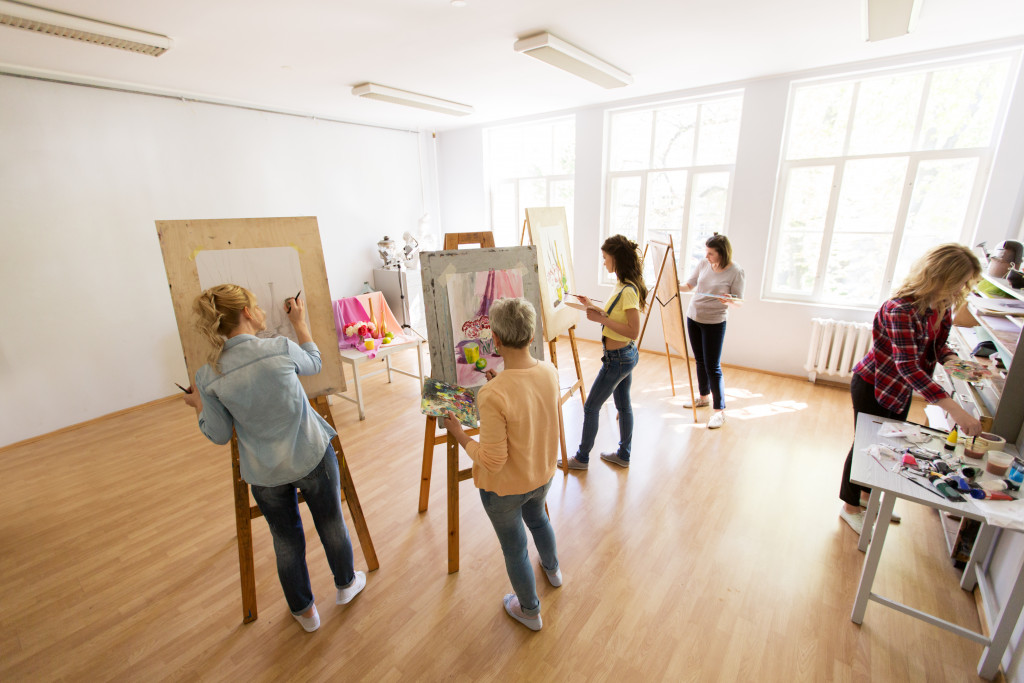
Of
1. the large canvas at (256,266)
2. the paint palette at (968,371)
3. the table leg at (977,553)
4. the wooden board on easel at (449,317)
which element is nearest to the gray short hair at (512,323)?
the wooden board on easel at (449,317)

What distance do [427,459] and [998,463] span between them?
2.47 meters

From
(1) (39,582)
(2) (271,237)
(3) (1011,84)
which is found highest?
(3) (1011,84)

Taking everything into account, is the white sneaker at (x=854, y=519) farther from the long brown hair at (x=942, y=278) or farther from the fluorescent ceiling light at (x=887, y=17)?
the fluorescent ceiling light at (x=887, y=17)

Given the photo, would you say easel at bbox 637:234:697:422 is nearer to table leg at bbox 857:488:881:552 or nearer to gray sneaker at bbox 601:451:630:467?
gray sneaker at bbox 601:451:630:467

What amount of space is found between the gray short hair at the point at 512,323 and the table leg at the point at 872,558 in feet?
4.95

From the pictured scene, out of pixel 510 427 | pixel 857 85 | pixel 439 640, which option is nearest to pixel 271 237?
pixel 510 427

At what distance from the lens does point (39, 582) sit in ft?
7.30

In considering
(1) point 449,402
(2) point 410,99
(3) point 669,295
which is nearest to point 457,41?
(2) point 410,99

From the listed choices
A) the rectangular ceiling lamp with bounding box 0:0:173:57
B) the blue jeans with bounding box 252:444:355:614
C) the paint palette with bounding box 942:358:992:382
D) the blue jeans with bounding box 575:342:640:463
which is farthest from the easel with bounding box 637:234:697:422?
the rectangular ceiling lamp with bounding box 0:0:173:57

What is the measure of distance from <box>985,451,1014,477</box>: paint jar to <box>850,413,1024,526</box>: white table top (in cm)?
2

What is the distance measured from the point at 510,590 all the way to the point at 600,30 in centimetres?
341

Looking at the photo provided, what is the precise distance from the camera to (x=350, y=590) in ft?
6.60

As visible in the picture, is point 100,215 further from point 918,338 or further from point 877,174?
point 877,174

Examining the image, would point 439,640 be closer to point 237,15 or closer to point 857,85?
point 237,15
